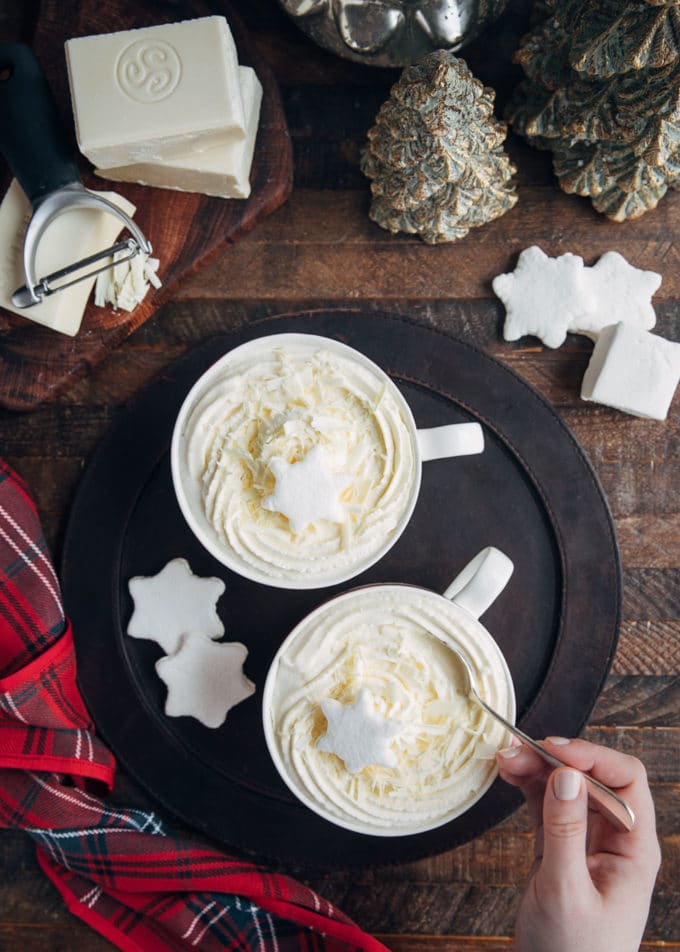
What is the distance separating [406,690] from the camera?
123cm

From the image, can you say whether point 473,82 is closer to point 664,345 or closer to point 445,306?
point 445,306

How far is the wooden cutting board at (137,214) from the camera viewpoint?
1532 mm

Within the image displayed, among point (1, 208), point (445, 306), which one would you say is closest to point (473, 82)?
point (445, 306)

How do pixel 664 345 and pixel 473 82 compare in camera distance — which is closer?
→ pixel 473 82

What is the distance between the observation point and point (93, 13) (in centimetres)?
155

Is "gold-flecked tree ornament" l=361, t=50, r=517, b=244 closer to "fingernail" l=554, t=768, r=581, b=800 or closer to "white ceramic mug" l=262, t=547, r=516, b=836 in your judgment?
"white ceramic mug" l=262, t=547, r=516, b=836

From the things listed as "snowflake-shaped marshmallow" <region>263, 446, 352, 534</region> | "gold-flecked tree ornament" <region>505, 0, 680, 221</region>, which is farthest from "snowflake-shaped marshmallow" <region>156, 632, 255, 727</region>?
"gold-flecked tree ornament" <region>505, 0, 680, 221</region>

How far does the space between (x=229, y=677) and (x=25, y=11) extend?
4.26 feet

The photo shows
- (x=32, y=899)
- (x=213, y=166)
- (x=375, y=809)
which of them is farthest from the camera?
(x=32, y=899)

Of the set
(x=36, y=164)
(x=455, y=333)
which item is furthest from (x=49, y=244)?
(x=455, y=333)

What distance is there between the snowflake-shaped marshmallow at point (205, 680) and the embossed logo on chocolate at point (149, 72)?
0.93 metres

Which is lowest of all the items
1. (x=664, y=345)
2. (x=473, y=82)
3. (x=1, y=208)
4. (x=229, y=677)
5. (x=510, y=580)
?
(x=229, y=677)

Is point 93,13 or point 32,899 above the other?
point 93,13

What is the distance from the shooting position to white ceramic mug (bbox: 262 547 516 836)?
4.05 feet
